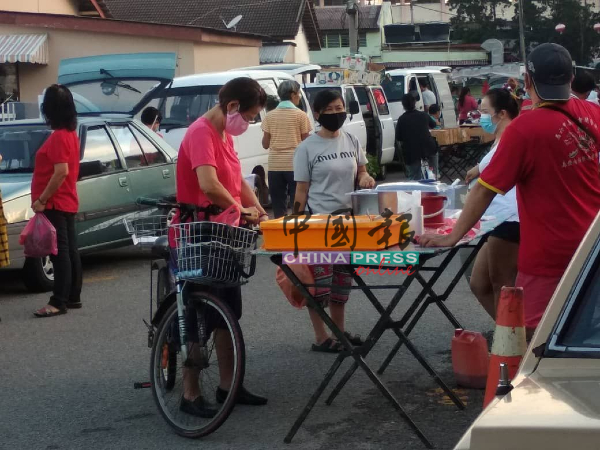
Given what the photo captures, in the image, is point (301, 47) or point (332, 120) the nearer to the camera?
point (332, 120)

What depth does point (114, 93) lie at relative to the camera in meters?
12.6

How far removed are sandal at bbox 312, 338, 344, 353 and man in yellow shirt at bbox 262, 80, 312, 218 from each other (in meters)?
4.41

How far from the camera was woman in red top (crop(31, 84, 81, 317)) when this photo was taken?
8.50 m

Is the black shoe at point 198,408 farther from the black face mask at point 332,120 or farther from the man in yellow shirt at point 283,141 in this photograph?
the man in yellow shirt at point 283,141

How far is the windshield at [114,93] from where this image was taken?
12.3 m

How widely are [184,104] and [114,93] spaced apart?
226 cm

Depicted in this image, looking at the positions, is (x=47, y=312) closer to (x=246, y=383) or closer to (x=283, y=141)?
(x=246, y=383)

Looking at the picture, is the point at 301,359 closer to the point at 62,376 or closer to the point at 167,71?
the point at 62,376

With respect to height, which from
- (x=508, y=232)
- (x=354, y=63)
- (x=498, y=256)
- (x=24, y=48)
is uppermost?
(x=24, y=48)

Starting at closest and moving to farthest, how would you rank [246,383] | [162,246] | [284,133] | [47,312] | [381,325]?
[381,325], [162,246], [246,383], [47,312], [284,133]

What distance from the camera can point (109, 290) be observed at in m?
9.90

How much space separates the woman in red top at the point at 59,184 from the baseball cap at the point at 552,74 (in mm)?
4819

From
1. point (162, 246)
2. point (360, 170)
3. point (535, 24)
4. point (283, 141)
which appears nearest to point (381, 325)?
point (162, 246)

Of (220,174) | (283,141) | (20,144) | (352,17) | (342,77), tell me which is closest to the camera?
(220,174)
